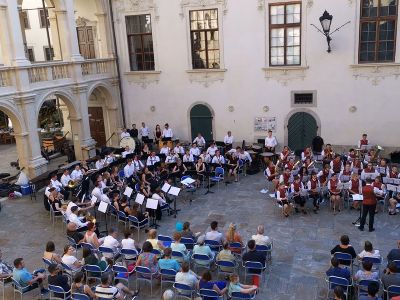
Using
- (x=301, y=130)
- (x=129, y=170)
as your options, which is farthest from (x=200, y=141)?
(x=301, y=130)

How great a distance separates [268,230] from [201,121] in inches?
373

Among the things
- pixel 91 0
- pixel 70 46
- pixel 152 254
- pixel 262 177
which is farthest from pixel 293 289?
pixel 91 0

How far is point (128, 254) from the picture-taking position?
10.4 meters

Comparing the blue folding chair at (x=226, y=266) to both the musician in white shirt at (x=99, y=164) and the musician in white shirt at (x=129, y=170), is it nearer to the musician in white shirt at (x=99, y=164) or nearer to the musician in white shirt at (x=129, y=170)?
the musician in white shirt at (x=129, y=170)

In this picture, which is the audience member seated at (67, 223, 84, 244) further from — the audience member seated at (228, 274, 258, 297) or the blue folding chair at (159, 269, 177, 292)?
the audience member seated at (228, 274, 258, 297)

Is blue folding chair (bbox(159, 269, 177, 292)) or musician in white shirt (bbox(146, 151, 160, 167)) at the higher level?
musician in white shirt (bbox(146, 151, 160, 167))

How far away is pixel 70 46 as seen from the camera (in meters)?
19.2

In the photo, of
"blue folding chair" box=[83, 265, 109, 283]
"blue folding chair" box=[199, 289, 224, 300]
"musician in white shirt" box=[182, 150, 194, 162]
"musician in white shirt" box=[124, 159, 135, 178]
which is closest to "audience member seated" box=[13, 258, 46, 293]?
"blue folding chair" box=[83, 265, 109, 283]

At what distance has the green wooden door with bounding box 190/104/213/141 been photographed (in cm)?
2128

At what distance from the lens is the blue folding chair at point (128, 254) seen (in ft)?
33.7

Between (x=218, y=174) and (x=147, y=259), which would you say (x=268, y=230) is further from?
(x=147, y=259)

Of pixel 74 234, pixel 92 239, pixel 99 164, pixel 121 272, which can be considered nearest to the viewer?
pixel 121 272

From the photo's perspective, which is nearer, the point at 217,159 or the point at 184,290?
the point at 184,290

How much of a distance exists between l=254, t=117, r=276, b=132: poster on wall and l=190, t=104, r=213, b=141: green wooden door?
2328mm
